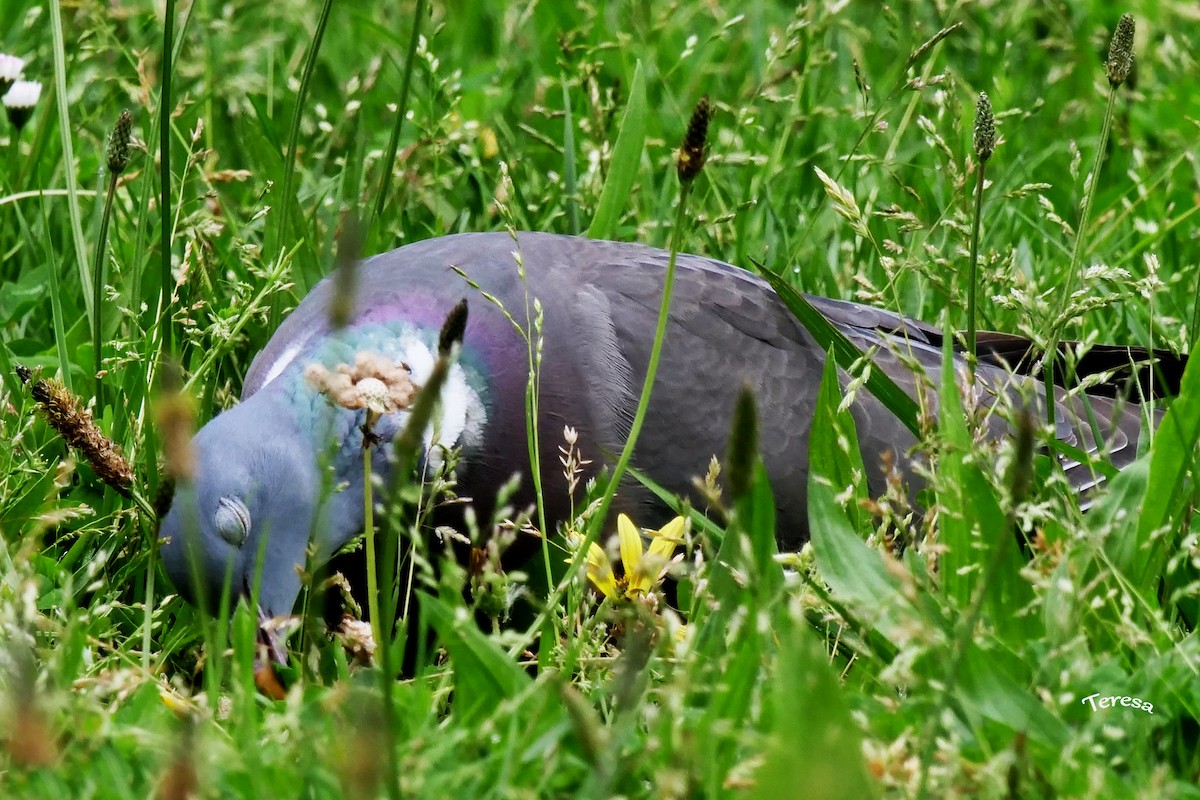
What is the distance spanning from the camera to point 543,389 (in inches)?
106

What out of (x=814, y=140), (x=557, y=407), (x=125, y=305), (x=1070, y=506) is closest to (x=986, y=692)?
(x=1070, y=506)

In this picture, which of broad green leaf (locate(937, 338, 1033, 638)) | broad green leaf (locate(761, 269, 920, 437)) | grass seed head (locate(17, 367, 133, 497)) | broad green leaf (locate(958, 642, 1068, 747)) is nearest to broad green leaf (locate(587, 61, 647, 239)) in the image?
broad green leaf (locate(761, 269, 920, 437))

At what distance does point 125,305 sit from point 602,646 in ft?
4.90

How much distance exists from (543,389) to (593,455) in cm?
15

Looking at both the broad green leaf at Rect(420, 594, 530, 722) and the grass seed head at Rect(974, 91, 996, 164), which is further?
the grass seed head at Rect(974, 91, 996, 164)

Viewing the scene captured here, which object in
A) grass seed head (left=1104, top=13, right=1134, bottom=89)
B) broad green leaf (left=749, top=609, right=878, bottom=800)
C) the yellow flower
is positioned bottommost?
the yellow flower

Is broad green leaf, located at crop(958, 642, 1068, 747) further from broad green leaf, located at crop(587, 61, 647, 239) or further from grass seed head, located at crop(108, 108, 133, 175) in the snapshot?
broad green leaf, located at crop(587, 61, 647, 239)

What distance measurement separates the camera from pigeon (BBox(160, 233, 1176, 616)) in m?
2.40

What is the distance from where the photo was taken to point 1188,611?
90.6 inches

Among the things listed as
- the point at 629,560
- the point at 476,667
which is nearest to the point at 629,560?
the point at 629,560

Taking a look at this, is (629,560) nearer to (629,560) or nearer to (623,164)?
(629,560)

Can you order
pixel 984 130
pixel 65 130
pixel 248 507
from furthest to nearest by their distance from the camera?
pixel 65 130
pixel 248 507
pixel 984 130

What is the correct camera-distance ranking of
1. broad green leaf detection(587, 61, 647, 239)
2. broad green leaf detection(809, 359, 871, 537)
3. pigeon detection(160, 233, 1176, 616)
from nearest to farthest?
1. broad green leaf detection(809, 359, 871, 537)
2. pigeon detection(160, 233, 1176, 616)
3. broad green leaf detection(587, 61, 647, 239)
